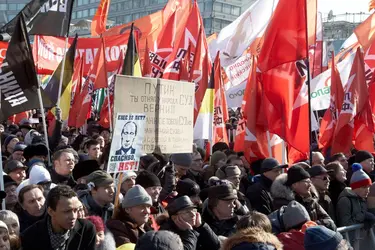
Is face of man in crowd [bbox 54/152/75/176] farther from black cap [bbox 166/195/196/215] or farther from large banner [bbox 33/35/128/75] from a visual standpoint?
large banner [bbox 33/35/128/75]

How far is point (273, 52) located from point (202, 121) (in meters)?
1.79

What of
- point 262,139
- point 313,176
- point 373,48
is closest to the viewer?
point 313,176

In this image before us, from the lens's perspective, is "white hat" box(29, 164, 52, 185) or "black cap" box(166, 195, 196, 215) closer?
"black cap" box(166, 195, 196, 215)

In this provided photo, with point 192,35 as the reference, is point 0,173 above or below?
below

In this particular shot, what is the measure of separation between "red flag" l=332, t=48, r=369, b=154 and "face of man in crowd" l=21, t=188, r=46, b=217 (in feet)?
20.8

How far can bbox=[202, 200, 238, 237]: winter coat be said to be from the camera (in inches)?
249

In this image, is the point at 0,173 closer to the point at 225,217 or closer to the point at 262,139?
the point at 225,217

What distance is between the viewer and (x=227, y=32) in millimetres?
16125

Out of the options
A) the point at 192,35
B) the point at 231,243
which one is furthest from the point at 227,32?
the point at 231,243

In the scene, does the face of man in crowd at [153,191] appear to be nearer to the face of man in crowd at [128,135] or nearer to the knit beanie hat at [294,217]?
the face of man in crowd at [128,135]

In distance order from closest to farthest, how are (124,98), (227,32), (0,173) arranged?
(124,98) → (0,173) → (227,32)

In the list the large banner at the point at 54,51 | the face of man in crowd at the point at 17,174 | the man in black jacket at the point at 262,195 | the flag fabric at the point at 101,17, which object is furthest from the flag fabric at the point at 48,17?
the flag fabric at the point at 101,17

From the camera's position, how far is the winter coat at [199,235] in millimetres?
5617

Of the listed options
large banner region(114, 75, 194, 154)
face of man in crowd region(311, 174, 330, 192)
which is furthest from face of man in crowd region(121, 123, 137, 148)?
face of man in crowd region(311, 174, 330, 192)
